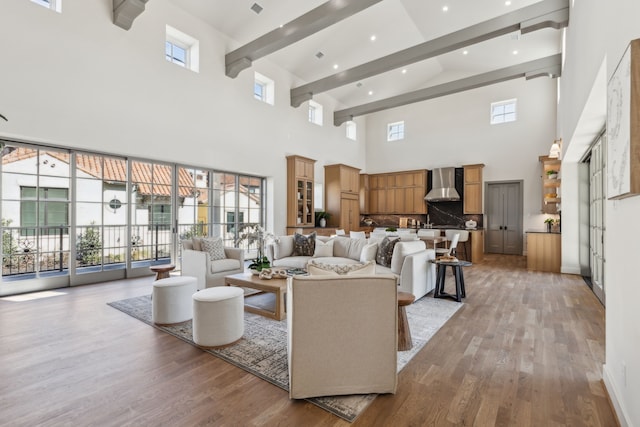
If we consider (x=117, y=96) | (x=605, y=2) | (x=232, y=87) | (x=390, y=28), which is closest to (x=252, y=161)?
(x=232, y=87)

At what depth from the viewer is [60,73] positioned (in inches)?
179

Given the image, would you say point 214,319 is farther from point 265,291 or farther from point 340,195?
point 340,195

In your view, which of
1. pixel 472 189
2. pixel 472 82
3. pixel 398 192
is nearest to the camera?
pixel 472 82

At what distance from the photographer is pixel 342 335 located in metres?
1.98

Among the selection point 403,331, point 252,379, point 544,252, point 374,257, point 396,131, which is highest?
point 396,131

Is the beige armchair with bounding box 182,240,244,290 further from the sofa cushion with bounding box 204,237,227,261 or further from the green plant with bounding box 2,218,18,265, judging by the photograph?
the green plant with bounding box 2,218,18,265

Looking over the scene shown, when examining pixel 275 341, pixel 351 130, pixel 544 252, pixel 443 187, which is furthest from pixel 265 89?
pixel 544 252

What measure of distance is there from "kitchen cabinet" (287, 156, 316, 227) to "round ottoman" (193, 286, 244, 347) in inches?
219

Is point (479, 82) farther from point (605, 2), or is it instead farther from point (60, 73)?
point (60, 73)

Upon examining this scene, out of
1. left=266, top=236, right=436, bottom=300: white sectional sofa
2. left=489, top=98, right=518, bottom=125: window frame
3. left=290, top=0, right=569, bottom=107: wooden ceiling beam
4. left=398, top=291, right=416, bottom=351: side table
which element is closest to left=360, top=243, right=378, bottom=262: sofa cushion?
left=266, top=236, right=436, bottom=300: white sectional sofa

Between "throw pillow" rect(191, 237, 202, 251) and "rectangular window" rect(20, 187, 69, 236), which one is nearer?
"rectangular window" rect(20, 187, 69, 236)

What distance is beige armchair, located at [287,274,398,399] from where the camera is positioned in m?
1.93

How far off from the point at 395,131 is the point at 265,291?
30.5 ft

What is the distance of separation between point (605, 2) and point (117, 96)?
6.12 m
